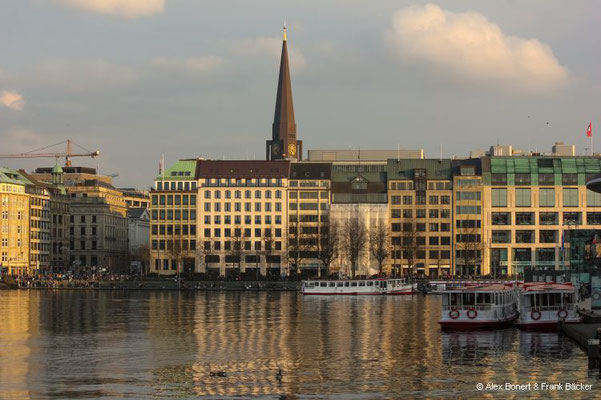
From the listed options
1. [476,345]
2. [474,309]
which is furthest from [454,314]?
[476,345]

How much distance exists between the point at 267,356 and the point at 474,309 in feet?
90.5

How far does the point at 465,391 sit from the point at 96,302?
98.2 meters

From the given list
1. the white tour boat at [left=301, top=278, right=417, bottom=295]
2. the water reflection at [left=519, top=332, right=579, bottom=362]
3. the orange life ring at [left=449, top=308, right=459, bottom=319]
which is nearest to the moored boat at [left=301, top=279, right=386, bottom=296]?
the white tour boat at [left=301, top=278, right=417, bottom=295]

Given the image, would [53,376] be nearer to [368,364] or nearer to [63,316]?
[368,364]

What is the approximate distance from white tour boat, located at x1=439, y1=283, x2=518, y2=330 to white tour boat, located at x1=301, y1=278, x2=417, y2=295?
255 ft

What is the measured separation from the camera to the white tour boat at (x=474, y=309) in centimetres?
9638

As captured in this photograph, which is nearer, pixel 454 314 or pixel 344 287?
pixel 454 314

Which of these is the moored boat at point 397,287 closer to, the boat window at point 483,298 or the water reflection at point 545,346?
the boat window at point 483,298

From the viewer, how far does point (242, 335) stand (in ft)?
300

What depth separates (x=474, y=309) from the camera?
97.3 m

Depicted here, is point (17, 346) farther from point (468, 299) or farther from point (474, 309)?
point (468, 299)

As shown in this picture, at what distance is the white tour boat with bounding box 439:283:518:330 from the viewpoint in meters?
96.4

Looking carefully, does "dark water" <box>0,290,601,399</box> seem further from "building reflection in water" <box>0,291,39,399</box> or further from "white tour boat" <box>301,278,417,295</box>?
"white tour boat" <box>301,278,417,295</box>

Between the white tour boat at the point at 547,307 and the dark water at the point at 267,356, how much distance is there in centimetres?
209
